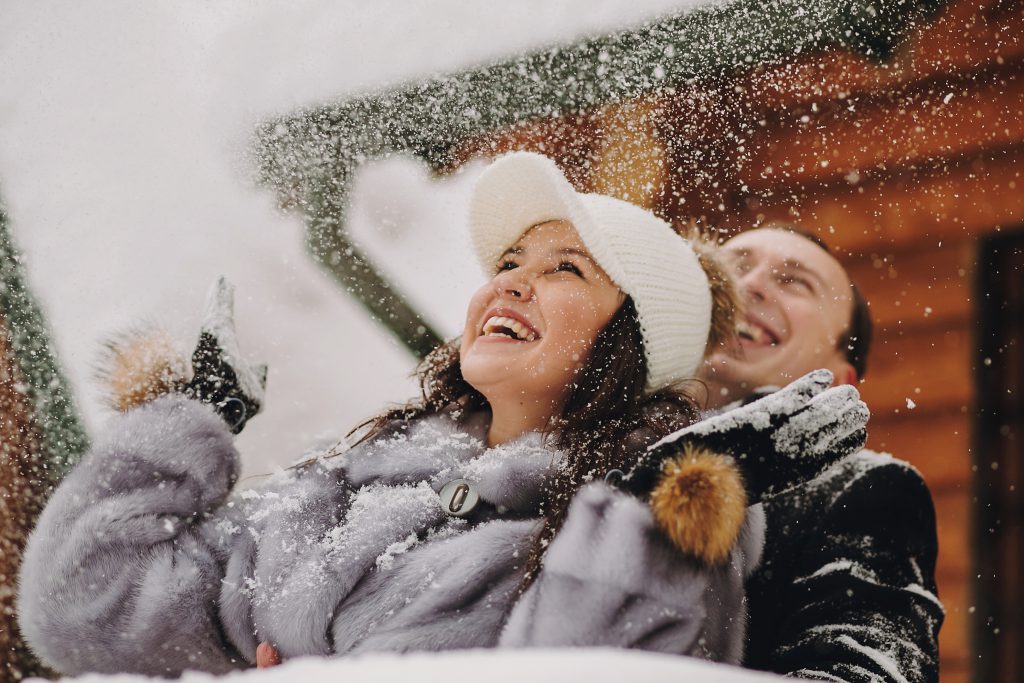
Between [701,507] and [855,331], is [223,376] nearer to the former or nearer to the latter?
[701,507]

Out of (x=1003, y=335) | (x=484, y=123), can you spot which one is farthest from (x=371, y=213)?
(x=1003, y=335)

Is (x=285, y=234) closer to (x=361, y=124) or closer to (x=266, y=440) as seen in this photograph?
(x=361, y=124)

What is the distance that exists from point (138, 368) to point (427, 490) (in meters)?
0.51

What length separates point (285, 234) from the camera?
1.65 metres

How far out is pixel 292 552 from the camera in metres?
0.99

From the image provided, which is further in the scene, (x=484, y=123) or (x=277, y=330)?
(x=277, y=330)

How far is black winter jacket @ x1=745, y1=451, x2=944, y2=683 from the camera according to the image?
0.91 metres

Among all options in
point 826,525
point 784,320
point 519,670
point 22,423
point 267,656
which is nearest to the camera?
point 519,670

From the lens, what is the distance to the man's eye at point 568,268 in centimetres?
103

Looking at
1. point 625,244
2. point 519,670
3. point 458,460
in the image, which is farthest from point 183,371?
point 519,670

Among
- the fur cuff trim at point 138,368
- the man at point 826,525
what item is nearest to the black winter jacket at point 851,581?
the man at point 826,525

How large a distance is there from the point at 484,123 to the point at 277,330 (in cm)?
70

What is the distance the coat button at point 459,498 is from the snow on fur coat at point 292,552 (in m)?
0.01

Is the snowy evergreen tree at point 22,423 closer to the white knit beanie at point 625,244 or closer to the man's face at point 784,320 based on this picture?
the white knit beanie at point 625,244
